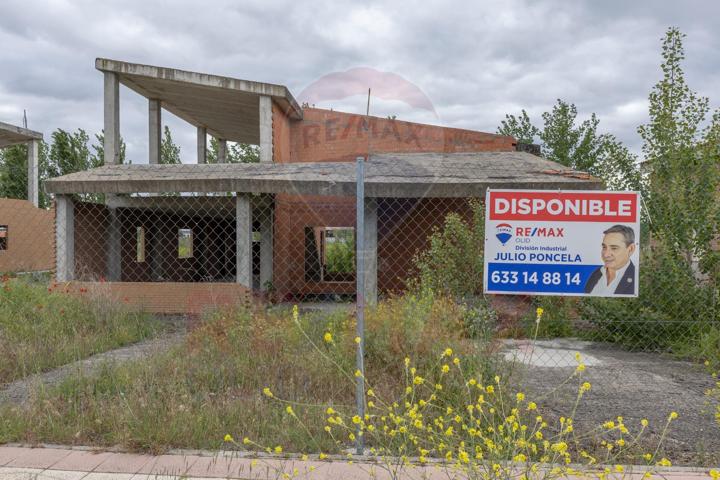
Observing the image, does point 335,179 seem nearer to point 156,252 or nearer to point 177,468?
point 177,468

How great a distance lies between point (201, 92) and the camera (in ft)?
46.8

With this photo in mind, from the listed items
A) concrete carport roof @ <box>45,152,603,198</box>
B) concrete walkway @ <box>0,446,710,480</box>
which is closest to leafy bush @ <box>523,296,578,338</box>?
concrete carport roof @ <box>45,152,603,198</box>

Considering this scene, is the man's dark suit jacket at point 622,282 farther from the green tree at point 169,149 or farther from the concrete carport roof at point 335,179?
Result: the green tree at point 169,149

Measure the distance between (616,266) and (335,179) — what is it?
6.54m

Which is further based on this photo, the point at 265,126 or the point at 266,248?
the point at 266,248


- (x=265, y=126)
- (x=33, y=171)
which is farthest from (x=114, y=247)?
(x=33, y=171)

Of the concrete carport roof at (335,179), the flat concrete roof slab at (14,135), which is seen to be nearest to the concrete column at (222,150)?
the flat concrete roof slab at (14,135)

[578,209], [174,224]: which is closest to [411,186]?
[578,209]

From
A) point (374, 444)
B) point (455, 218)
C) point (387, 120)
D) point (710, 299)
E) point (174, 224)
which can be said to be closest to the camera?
point (374, 444)

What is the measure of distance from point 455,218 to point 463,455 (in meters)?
7.40

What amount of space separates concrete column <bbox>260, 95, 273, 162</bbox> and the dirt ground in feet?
27.3

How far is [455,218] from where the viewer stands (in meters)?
9.63

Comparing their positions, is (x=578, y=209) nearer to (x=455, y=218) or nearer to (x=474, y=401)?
(x=474, y=401)

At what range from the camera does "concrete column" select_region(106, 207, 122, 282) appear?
44.2 feet
